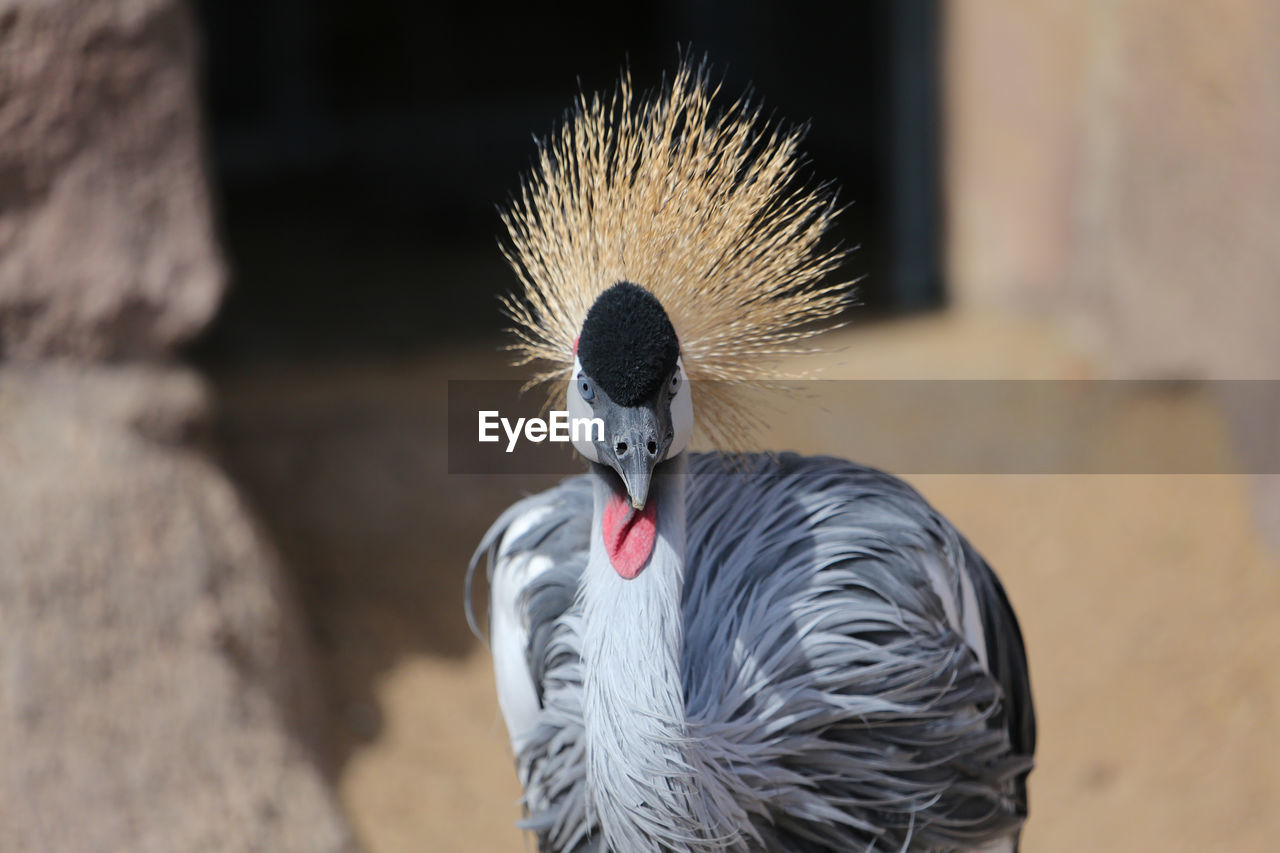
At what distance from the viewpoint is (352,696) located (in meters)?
2.52

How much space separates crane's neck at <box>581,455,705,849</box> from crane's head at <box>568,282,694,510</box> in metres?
0.07

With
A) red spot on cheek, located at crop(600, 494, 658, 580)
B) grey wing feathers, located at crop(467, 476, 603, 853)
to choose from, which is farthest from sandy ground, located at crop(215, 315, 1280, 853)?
red spot on cheek, located at crop(600, 494, 658, 580)

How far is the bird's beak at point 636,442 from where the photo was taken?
1.03m

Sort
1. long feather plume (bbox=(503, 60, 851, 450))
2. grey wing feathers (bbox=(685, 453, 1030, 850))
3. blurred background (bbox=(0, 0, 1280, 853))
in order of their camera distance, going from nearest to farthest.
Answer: long feather plume (bbox=(503, 60, 851, 450)), grey wing feathers (bbox=(685, 453, 1030, 850)), blurred background (bbox=(0, 0, 1280, 853))

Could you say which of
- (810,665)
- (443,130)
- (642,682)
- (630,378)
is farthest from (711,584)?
(443,130)

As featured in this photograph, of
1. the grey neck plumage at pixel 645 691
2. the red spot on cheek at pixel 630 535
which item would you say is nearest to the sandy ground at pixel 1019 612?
the grey neck plumage at pixel 645 691

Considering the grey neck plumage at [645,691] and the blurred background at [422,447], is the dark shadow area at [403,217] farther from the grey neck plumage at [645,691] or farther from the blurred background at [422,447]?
the grey neck plumage at [645,691]

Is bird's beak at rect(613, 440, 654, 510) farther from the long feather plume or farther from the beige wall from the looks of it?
the beige wall

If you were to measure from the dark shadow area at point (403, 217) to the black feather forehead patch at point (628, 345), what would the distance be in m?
1.59

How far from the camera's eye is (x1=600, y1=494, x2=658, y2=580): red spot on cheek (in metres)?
1.10

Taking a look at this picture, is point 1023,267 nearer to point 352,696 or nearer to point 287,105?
Result: point 352,696

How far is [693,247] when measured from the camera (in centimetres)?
115

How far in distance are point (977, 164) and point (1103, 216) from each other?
0.52 meters

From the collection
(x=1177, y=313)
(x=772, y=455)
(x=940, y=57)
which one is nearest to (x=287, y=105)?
(x=940, y=57)
